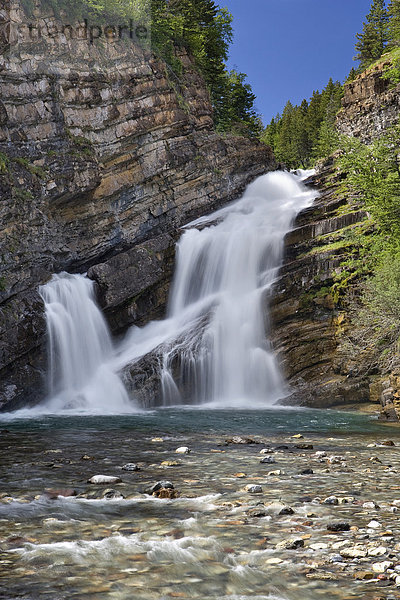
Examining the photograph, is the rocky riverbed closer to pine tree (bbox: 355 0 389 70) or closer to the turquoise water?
the turquoise water

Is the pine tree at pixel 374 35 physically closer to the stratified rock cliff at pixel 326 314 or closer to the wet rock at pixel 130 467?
the stratified rock cliff at pixel 326 314

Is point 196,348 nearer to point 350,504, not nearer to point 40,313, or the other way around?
point 40,313

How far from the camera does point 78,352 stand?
89.3 ft

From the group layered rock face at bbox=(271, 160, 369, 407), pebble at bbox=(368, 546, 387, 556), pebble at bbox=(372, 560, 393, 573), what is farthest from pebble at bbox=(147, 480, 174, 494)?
layered rock face at bbox=(271, 160, 369, 407)

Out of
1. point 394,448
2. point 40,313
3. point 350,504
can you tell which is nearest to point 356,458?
point 394,448

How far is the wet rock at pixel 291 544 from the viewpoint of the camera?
16.4 feet

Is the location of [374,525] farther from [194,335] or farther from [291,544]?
[194,335]

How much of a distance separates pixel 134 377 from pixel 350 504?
786 inches

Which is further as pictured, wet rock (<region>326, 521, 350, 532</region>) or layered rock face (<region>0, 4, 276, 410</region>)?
layered rock face (<region>0, 4, 276, 410</region>)

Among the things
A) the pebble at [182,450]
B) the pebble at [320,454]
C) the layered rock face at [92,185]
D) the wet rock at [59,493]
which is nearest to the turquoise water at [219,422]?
the pebble at [182,450]

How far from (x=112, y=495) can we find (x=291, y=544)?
3087 millimetres

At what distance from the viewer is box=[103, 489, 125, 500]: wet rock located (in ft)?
22.9

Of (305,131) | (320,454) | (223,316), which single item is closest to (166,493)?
(320,454)

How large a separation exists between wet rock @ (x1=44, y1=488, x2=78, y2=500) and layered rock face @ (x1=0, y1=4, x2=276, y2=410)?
61.8 ft
